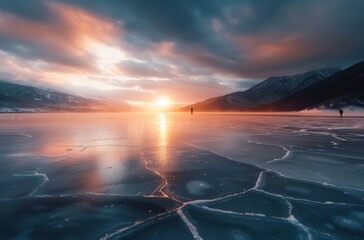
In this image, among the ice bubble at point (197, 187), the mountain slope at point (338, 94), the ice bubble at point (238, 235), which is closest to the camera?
the ice bubble at point (238, 235)

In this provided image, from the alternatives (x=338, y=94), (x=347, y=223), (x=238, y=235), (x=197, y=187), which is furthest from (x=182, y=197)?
(x=338, y=94)

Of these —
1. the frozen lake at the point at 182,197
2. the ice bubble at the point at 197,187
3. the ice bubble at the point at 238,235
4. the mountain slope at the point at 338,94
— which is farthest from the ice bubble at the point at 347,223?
the mountain slope at the point at 338,94

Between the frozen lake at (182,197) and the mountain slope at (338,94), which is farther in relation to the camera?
the mountain slope at (338,94)

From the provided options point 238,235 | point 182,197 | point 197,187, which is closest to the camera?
point 238,235

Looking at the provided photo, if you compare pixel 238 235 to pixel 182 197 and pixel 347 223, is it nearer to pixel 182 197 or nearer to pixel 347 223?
pixel 182 197

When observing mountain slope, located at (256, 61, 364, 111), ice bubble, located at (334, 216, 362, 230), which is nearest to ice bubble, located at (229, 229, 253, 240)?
ice bubble, located at (334, 216, 362, 230)

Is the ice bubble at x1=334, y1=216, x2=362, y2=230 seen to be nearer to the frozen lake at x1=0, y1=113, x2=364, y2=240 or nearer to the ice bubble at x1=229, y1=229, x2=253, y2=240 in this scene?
the frozen lake at x1=0, y1=113, x2=364, y2=240

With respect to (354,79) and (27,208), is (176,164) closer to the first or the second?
(27,208)

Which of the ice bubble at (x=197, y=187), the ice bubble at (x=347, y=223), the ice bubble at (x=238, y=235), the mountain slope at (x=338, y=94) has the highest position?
the mountain slope at (x=338, y=94)

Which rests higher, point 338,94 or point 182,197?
point 338,94

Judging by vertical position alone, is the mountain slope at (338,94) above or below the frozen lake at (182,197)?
above

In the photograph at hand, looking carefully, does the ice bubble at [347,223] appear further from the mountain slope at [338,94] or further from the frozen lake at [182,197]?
the mountain slope at [338,94]

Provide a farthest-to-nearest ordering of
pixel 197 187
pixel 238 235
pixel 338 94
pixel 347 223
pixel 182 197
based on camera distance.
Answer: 1. pixel 338 94
2. pixel 197 187
3. pixel 182 197
4. pixel 347 223
5. pixel 238 235

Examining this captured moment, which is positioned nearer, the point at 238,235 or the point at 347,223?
the point at 238,235
